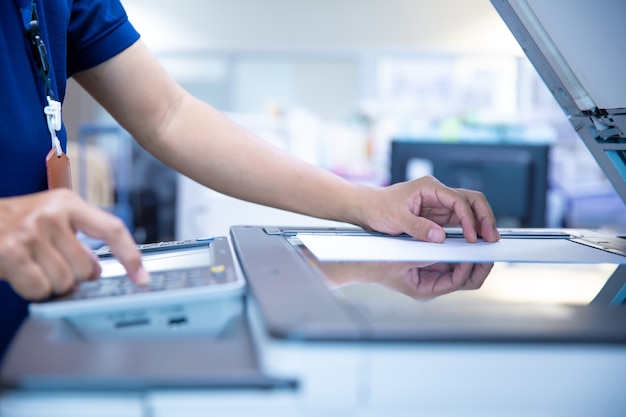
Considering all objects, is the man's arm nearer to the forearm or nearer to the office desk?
the forearm

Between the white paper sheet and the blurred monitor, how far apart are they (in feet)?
4.17

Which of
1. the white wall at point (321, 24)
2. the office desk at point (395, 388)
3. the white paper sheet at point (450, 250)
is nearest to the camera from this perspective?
the office desk at point (395, 388)

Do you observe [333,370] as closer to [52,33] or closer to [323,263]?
[323,263]

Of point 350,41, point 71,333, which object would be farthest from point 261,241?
point 350,41

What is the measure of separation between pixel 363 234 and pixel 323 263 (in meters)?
0.24

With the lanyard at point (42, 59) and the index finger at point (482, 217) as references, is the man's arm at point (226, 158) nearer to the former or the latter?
the index finger at point (482, 217)

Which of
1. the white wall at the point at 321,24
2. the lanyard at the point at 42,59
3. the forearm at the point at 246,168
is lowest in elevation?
the forearm at the point at 246,168

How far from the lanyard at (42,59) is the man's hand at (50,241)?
248mm

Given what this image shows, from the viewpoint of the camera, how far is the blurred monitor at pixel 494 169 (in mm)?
1973

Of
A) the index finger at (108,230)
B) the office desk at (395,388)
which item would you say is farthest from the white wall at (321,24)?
the office desk at (395,388)

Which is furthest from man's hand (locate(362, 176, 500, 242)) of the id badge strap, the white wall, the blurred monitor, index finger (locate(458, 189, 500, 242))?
the white wall

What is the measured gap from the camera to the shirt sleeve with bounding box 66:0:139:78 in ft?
2.52

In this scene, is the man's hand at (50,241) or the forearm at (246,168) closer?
the man's hand at (50,241)

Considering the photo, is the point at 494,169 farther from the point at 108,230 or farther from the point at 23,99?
the point at 108,230
